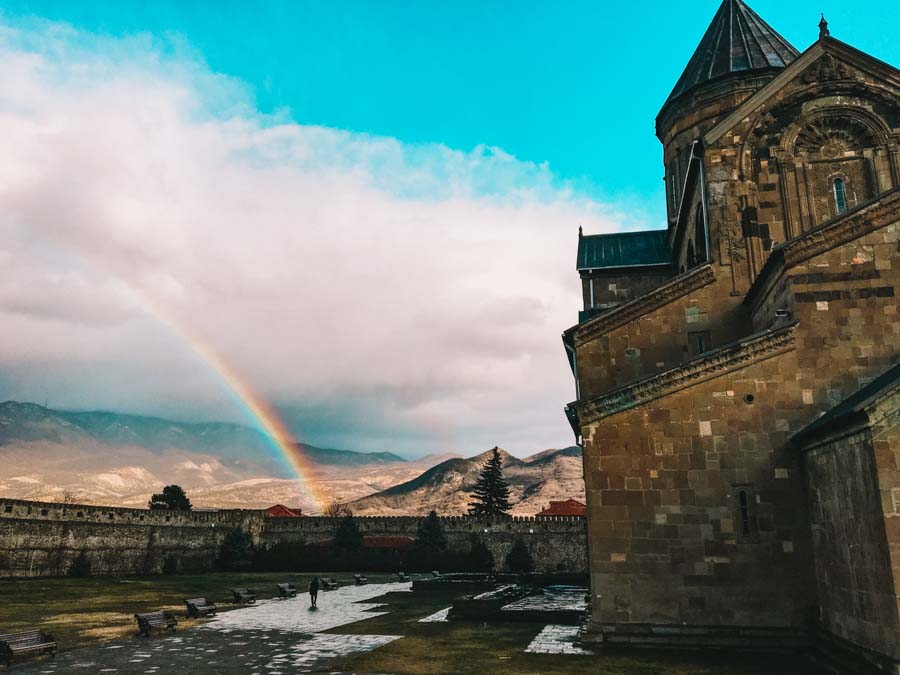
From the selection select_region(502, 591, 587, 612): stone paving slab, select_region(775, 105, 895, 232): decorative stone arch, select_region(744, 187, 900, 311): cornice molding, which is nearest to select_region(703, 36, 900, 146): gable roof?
select_region(775, 105, 895, 232): decorative stone arch

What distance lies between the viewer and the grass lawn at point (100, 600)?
58.3ft

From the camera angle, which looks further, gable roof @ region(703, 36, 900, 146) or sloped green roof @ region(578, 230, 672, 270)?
sloped green roof @ region(578, 230, 672, 270)

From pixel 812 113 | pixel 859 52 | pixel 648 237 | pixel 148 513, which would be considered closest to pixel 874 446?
pixel 812 113

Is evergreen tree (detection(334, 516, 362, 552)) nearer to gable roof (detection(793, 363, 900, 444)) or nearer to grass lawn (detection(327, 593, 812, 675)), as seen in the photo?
grass lawn (detection(327, 593, 812, 675))

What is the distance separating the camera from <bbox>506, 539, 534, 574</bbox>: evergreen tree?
158 feet

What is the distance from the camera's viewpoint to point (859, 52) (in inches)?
709

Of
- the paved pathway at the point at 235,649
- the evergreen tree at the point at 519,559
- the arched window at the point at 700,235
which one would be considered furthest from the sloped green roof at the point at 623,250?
the evergreen tree at the point at 519,559

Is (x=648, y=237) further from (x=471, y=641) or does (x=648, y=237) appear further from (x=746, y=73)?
(x=471, y=641)

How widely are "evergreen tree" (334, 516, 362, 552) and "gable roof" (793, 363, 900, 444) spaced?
42515 mm

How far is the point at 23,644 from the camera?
13047 millimetres

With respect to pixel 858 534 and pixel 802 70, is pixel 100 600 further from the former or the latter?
pixel 802 70

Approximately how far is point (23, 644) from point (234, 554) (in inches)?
1460

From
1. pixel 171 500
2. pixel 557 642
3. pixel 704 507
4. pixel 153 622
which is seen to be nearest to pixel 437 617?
pixel 557 642

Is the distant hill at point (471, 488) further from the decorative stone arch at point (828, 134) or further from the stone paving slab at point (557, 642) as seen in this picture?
the decorative stone arch at point (828, 134)
